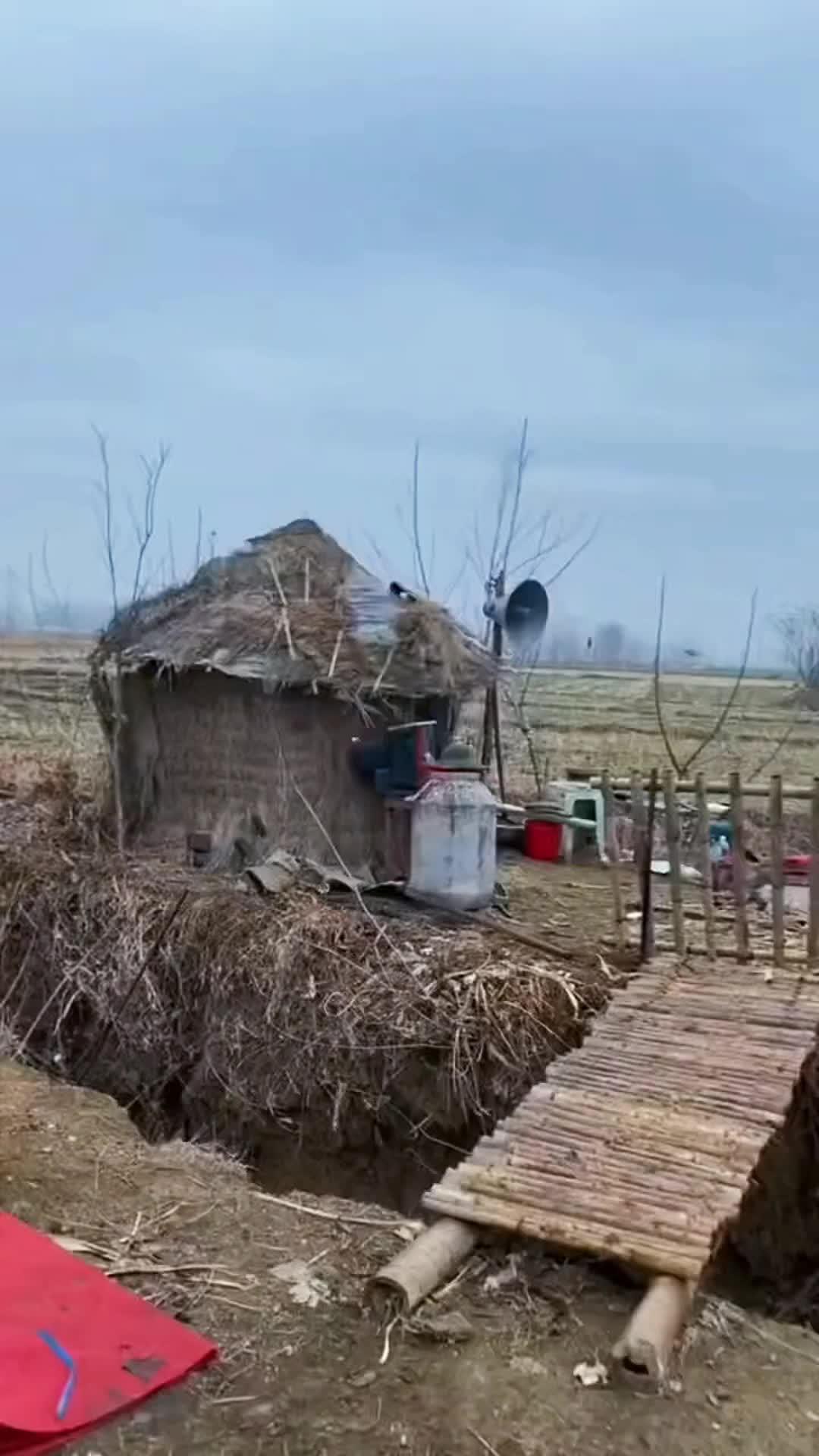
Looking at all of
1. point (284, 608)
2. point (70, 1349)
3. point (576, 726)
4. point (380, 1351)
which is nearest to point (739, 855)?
point (380, 1351)

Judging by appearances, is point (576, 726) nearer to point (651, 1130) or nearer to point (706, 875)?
point (706, 875)

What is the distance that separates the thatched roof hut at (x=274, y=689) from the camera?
8.77 metres

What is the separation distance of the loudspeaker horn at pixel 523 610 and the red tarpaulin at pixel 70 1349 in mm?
7871

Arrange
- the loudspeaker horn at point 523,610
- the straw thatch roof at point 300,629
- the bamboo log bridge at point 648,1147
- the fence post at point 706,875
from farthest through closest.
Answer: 1. the loudspeaker horn at point 523,610
2. the straw thatch roof at point 300,629
3. the fence post at point 706,875
4. the bamboo log bridge at point 648,1147

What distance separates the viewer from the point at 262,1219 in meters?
4.41

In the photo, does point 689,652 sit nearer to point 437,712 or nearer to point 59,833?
point 437,712

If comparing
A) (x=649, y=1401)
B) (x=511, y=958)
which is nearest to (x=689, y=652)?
(x=511, y=958)

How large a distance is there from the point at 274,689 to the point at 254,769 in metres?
0.66

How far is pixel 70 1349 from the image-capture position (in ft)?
10.8

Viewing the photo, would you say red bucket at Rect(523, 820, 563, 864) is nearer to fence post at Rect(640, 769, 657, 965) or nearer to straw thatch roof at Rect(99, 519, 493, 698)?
straw thatch roof at Rect(99, 519, 493, 698)

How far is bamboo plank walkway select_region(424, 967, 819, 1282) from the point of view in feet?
13.1

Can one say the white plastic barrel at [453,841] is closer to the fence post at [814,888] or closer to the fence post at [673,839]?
the fence post at [673,839]

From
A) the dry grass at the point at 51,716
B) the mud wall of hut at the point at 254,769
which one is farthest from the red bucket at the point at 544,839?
the dry grass at the point at 51,716

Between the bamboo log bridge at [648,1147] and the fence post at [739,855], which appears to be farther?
the fence post at [739,855]
